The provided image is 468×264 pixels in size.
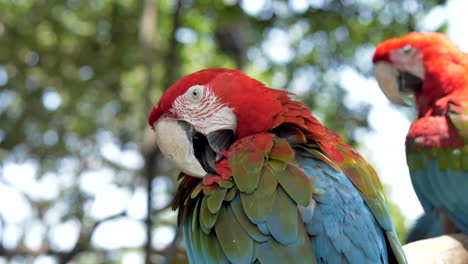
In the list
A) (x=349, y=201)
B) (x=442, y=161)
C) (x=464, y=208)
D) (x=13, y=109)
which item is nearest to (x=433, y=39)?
(x=442, y=161)

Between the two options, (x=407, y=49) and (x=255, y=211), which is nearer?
(x=255, y=211)

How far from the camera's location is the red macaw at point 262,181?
1.14 metres

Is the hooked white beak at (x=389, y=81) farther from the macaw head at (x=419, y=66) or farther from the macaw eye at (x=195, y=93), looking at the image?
the macaw eye at (x=195, y=93)

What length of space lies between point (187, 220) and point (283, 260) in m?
0.34

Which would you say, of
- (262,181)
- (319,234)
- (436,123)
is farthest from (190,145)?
(436,123)

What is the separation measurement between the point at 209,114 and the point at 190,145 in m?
0.11

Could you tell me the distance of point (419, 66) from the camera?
236 centimetres

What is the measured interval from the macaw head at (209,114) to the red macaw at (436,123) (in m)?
0.91

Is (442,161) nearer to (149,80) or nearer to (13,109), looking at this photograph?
(149,80)

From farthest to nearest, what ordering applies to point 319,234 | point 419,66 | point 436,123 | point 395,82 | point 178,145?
1. point 395,82
2. point 419,66
3. point 436,123
4. point 178,145
5. point 319,234

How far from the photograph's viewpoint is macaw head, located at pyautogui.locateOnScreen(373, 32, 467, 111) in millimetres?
2209

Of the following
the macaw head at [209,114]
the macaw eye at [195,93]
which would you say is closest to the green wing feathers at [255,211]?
the macaw head at [209,114]

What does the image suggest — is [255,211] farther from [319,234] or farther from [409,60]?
[409,60]

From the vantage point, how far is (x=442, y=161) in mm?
1967
